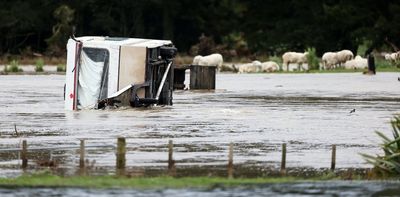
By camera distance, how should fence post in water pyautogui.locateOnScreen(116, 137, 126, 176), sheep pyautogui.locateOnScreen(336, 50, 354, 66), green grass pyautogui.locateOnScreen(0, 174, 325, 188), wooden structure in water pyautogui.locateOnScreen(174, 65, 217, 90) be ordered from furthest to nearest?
sheep pyautogui.locateOnScreen(336, 50, 354, 66), wooden structure in water pyautogui.locateOnScreen(174, 65, 217, 90), fence post in water pyautogui.locateOnScreen(116, 137, 126, 176), green grass pyautogui.locateOnScreen(0, 174, 325, 188)

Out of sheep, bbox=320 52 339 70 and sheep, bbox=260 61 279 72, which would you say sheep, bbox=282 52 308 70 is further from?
sheep, bbox=260 61 279 72

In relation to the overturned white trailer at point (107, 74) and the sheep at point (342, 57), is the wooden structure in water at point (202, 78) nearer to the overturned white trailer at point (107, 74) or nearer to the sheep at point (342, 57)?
the overturned white trailer at point (107, 74)

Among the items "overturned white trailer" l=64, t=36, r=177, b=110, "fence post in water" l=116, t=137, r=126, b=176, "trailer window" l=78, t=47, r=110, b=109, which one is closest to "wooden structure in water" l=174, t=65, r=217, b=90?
"overturned white trailer" l=64, t=36, r=177, b=110

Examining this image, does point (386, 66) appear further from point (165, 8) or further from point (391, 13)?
point (165, 8)

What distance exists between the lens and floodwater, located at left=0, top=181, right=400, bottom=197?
19.8 m

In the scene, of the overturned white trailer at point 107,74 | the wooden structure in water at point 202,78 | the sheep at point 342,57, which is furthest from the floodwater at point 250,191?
the sheep at point 342,57

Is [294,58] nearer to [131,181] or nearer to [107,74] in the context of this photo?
[107,74]

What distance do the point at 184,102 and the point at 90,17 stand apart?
58.6 metres

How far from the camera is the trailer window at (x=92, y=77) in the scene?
40281mm

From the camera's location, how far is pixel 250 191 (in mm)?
20172

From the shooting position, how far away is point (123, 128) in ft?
107

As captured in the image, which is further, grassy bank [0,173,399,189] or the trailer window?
the trailer window

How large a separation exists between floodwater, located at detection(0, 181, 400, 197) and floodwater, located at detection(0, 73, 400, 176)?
10.2 feet

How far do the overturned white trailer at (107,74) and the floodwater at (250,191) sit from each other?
1954 centimetres
